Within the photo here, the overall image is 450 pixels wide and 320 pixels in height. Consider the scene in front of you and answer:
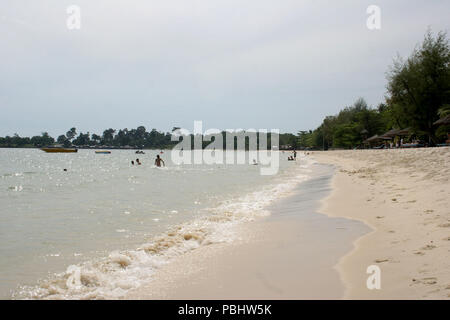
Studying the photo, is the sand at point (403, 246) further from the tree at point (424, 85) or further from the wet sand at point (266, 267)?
the tree at point (424, 85)

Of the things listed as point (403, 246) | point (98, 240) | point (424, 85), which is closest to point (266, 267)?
point (403, 246)

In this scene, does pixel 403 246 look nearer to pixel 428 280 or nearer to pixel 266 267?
pixel 428 280

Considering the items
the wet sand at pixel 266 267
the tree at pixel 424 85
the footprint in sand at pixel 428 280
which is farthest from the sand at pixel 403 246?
the tree at pixel 424 85

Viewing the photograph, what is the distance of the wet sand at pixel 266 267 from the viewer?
4.23 meters

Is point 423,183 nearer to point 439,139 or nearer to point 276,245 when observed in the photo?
point 276,245

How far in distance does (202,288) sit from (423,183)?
10686mm

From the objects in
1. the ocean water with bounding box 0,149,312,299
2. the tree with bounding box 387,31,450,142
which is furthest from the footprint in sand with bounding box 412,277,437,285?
the tree with bounding box 387,31,450,142

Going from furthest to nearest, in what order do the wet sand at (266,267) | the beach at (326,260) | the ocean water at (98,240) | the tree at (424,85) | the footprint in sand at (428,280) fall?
1. the tree at (424,85)
2. the ocean water at (98,240)
3. the wet sand at (266,267)
4. the beach at (326,260)
5. the footprint in sand at (428,280)

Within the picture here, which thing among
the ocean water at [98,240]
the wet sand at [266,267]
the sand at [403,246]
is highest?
the sand at [403,246]

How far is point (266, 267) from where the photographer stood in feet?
16.9

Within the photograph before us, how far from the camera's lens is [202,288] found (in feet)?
14.6

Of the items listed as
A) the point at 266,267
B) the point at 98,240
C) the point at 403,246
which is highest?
the point at 403,246

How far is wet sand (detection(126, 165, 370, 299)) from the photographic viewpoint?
4.23 meters
